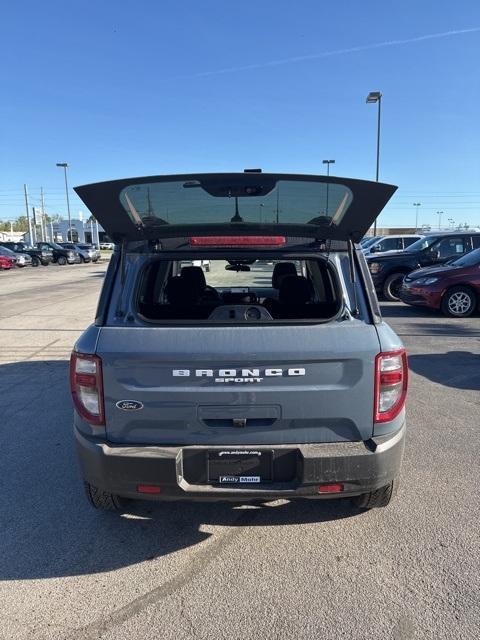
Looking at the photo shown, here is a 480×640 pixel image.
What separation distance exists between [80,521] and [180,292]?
1.69 m

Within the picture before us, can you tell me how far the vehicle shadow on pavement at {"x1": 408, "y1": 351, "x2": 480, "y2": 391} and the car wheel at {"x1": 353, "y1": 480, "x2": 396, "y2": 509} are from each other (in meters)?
3.21

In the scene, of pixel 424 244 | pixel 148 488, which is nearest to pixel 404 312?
pixel 424 244

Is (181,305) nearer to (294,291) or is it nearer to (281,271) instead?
(294,291)

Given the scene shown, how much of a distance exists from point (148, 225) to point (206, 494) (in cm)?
153

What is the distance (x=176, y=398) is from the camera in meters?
2.38

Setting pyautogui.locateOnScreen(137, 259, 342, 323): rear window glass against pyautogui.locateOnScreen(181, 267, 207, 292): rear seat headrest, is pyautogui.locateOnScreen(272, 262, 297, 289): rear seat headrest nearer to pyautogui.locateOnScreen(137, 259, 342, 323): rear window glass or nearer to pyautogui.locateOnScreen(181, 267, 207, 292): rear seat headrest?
pyautogui.locateOnScreen(137, 259, 342, 323): rear window glass

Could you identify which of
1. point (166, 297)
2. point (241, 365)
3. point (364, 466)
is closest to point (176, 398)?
point (241, 365)

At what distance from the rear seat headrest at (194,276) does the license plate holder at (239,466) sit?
1582mm

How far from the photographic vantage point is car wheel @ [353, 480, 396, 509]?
9.04 ft

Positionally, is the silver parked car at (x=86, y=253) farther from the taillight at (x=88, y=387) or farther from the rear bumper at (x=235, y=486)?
the rear bumper at (x=235, y=486)

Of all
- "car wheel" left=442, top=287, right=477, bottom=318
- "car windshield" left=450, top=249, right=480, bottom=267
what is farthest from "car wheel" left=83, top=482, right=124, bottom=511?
"car windshield" left=450, top=249, right=480, bottom=267

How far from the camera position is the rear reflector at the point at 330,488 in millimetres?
2393

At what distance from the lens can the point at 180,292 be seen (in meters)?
3.54

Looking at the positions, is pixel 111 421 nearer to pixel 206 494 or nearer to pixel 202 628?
pixel 206 494
